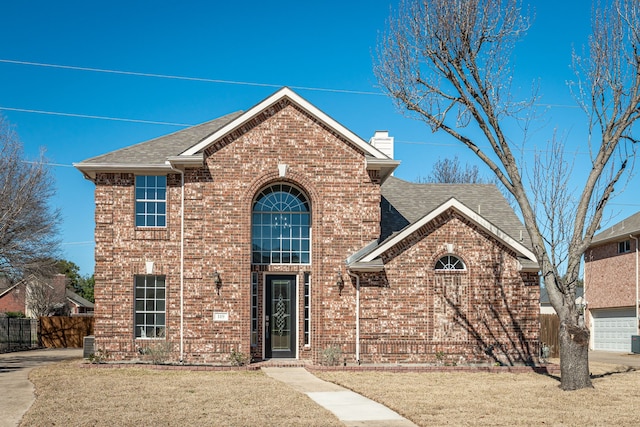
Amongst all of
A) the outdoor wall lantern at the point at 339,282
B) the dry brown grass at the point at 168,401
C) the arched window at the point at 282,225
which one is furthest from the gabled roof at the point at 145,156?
the dry brown grass at the point at 168,401

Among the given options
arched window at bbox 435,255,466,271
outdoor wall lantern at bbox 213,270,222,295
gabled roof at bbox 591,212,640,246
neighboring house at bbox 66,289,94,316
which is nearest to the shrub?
outdoor wall lantern at bbox 213,270,222,295

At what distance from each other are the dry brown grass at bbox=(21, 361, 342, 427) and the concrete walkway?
1.03ft

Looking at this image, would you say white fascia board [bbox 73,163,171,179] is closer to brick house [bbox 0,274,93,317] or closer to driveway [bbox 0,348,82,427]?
driveway [bbox 0,348,82,427]

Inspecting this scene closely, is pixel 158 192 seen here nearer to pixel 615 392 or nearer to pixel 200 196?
pixel 200 196

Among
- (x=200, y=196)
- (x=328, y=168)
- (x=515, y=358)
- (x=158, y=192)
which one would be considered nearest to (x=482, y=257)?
(x=515, y=358)

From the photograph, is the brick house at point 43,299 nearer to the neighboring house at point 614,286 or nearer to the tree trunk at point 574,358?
the neighboring house at point 614,286

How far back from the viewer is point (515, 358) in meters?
21.8

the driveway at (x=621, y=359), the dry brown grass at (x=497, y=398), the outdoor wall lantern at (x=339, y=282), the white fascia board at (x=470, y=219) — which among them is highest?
the white fascia board at (x=470, y=219)

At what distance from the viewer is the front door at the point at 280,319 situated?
2220cm

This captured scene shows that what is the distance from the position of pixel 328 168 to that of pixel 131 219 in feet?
19.9

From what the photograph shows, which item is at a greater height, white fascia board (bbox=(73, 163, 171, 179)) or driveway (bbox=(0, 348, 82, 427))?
white fascia board (bbox=(73, 163, 171, 179))

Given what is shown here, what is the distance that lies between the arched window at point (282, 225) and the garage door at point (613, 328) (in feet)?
65.0

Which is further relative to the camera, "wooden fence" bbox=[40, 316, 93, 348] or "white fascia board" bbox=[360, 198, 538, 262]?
"wooden fence" bbox=[40, 316, 93, 348]

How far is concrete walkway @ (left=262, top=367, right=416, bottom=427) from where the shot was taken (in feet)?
39.5
